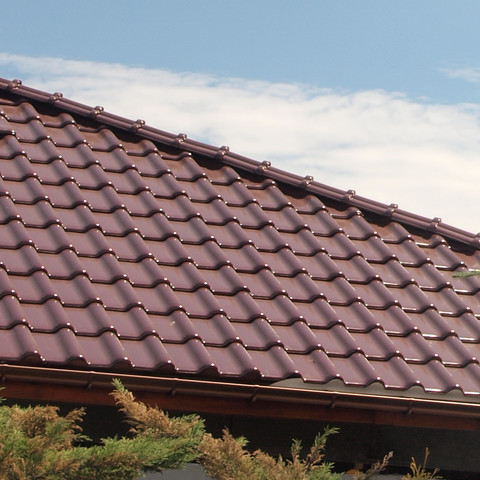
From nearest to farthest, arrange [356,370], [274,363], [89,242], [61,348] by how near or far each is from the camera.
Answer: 1. [61,348]
2. [274,363]
3. [356,370]
4. [89,242]

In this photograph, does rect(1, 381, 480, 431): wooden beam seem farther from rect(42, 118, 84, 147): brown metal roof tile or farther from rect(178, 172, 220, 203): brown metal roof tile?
rect(42, 118, 84, 147): brown metal roof tile

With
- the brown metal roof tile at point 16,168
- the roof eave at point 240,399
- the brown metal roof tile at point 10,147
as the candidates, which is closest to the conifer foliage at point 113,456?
the roof eave at point 240,399

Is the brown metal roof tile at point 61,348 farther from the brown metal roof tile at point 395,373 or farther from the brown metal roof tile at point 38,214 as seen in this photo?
the brown metal roof tile at point 395,373

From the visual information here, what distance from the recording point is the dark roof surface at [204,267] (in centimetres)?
595

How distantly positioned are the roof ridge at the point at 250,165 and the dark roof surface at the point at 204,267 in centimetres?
1

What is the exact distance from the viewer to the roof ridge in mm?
8664

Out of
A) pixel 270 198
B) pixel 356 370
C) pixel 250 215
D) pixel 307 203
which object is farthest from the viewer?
pixel 307 203

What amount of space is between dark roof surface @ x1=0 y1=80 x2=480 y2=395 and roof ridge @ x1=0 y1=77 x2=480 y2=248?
1 centimetres

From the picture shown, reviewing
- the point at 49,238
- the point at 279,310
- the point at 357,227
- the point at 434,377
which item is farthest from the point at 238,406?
the point at 357,227

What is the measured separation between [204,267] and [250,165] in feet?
6.70

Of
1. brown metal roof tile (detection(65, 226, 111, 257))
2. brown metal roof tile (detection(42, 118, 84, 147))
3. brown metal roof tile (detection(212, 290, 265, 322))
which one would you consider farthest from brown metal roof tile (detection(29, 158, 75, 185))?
brown metal roof tile (detection(212, 290, 265, 322))

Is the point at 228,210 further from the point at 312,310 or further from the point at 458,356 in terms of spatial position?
the point at 458,356

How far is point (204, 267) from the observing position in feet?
22.7

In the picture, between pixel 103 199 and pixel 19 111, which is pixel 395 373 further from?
pixel 19 111
